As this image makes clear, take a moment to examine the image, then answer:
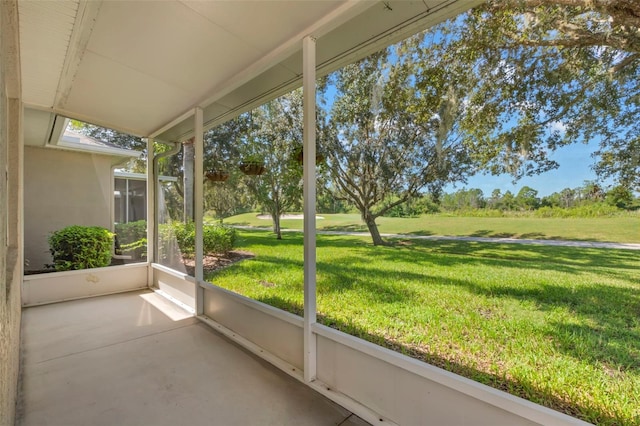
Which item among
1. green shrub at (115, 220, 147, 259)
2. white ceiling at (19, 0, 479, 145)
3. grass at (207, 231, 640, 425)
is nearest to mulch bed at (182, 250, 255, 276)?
green shrub at (115, 220, 147, 259)

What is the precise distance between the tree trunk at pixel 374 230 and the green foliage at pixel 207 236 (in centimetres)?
254

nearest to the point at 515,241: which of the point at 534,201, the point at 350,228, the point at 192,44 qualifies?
the point at 534,201

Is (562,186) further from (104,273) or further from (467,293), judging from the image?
(104,273)

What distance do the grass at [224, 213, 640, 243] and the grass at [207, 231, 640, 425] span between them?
12 cm

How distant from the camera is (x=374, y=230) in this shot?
3.48 m

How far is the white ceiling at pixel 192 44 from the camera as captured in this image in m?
1.86

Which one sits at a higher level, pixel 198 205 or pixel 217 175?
pixel 217 175

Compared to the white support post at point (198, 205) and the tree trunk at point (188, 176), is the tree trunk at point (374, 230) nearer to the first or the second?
the white support post at point (198, 205)

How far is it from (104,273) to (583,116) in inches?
241

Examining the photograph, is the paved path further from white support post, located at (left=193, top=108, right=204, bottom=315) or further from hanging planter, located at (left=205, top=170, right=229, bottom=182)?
hanging planter, located at (left=205, top=170, right=229, bottom=182)

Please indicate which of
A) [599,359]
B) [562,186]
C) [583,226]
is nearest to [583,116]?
[562,186]

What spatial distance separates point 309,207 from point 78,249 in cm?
456

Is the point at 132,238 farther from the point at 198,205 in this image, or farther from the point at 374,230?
the point at 374,230

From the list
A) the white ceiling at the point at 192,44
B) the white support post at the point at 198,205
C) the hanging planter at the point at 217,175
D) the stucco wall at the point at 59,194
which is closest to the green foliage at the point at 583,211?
the white ceiling at the point at 192,44
